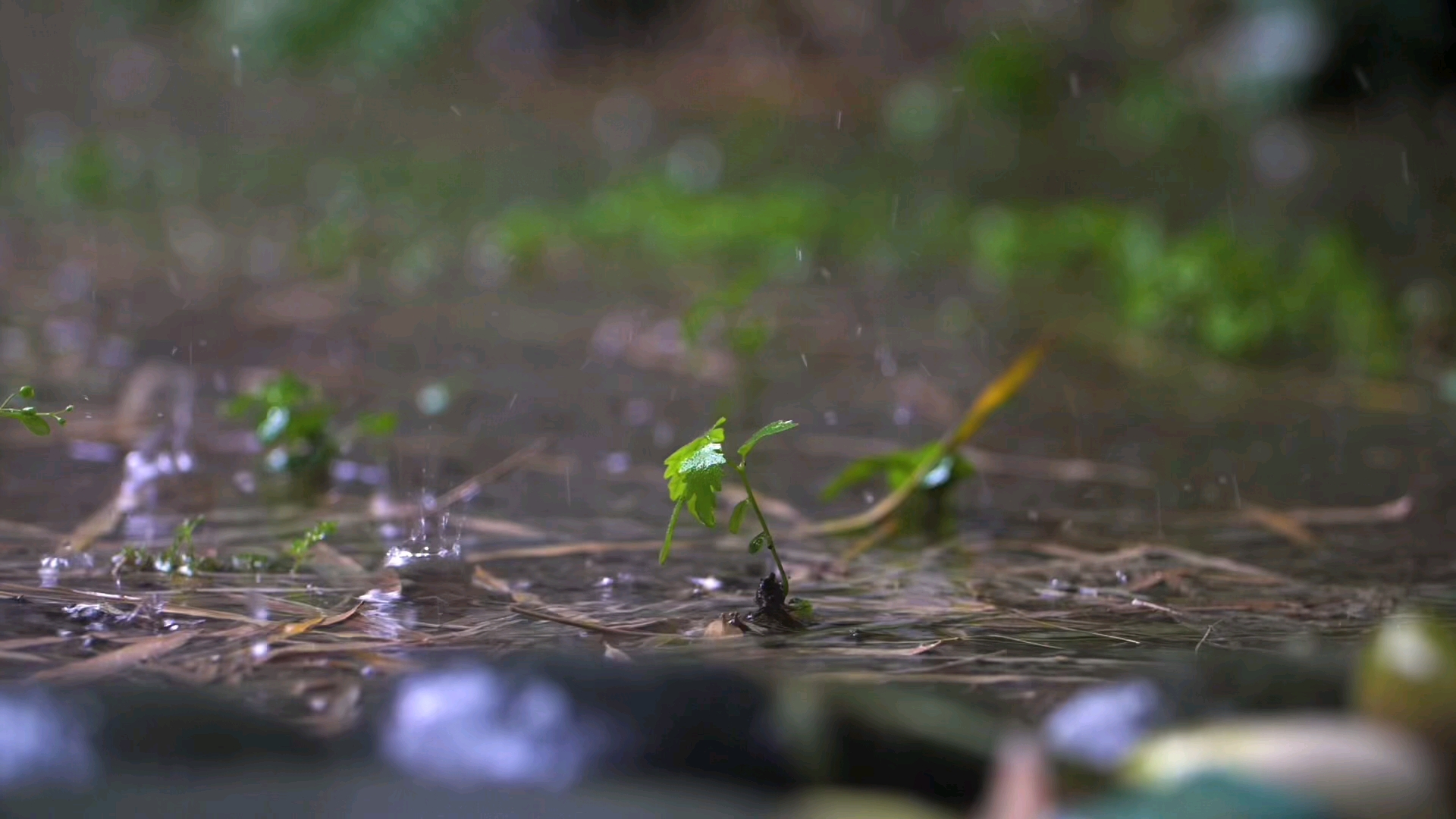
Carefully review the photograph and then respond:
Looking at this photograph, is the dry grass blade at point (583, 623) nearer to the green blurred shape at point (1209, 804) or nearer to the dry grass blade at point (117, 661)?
the dry grass blade at point (117, 661)

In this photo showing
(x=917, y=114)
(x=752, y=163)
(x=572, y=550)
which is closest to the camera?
(x=572, y=550)

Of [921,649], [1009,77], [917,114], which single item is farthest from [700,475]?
[1009,77]

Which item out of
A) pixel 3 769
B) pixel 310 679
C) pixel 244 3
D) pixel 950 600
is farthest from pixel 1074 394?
pixel 244 3

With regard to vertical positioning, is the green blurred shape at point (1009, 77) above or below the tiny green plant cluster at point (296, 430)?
above

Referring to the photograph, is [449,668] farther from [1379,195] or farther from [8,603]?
[1379,195]

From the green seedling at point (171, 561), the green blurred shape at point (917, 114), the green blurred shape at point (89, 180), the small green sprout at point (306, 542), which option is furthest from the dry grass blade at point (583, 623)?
the green blurred shape at point (917, 114)

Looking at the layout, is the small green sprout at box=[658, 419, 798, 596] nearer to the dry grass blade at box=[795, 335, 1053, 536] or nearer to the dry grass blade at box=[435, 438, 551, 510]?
the dry grass blade at box=[795, 335, 1053, 536]

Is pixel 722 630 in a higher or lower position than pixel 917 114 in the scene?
lower

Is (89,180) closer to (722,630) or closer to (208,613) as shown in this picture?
(208,613)
